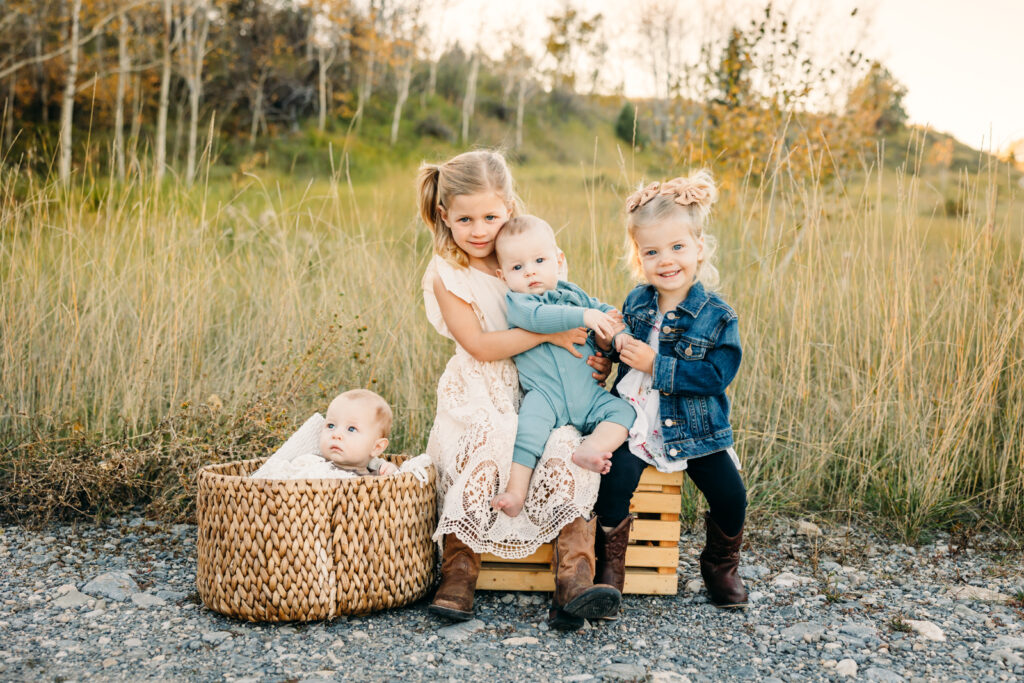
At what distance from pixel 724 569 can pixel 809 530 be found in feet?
2.97

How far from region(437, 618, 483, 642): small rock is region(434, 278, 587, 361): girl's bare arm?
0.87 m

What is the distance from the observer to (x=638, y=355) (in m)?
2.66

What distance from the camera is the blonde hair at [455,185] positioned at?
9.18 feet

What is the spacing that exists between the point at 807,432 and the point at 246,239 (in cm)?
355

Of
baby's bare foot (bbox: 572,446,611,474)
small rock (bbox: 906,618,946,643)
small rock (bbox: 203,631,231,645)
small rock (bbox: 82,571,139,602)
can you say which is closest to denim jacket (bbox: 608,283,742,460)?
baby's bare foot (bbox: 572,446,611,474)

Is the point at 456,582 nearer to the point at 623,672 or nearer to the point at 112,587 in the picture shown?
the point at 623,672

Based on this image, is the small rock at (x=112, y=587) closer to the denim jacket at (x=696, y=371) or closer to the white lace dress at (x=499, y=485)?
the white lace dress at (x=499, y=485)

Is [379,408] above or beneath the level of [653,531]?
above

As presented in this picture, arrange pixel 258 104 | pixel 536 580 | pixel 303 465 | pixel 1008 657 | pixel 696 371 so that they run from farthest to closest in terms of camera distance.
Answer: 1. pixel 258 104
2. pixel 536 580
3. pixel 303 465
4. pixel 696 371
5. pixel 1008 657

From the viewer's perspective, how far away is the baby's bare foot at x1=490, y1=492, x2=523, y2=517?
8.20 ft

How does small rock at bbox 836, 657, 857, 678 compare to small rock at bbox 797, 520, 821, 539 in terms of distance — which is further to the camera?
small rock at bbox 797, 520, 821, 539

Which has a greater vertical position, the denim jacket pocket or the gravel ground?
the denim jacket pocket

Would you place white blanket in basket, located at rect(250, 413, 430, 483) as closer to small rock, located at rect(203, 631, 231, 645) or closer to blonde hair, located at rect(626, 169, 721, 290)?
small rock, located at rect(203, 631, 231, 645)

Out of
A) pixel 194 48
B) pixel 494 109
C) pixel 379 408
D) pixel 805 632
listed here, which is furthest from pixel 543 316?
pixel 494 109
